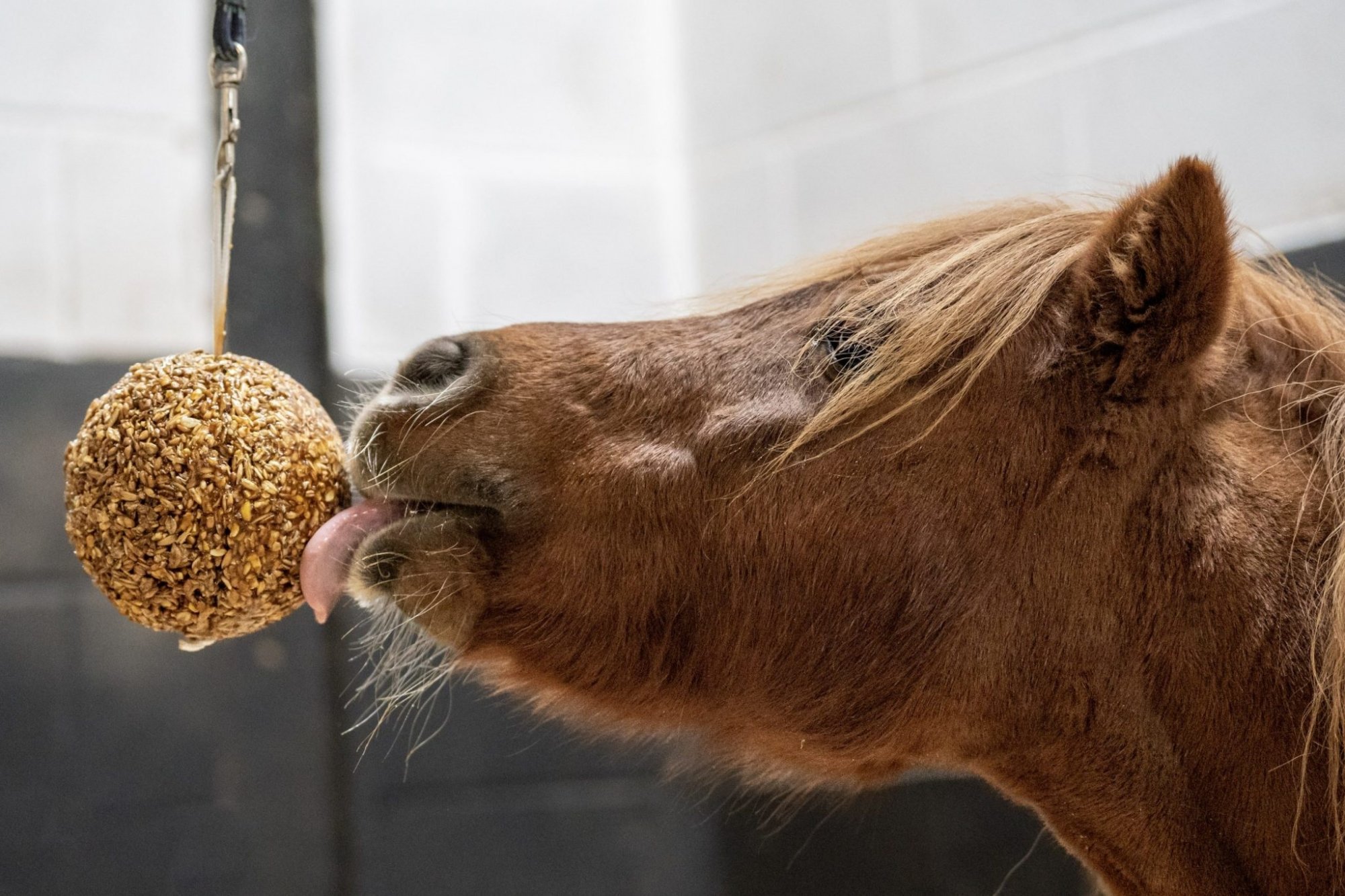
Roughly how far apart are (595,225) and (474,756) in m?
0.97

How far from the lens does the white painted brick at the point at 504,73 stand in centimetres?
179

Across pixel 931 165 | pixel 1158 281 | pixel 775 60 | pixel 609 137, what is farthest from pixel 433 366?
pixel 775 60

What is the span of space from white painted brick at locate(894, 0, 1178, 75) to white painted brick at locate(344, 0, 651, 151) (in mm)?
550

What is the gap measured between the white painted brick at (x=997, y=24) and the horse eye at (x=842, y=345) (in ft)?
3.23

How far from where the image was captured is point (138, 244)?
1.54 m

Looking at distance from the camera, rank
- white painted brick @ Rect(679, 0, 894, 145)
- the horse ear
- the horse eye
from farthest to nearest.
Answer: white painted brick @ Rect(679, 0, 894, 145) → the horse eye → the horse ear

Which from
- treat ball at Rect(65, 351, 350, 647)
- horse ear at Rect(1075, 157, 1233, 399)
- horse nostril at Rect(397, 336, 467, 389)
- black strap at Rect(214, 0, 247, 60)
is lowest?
treat ball at Rect(65, 351, 350, 647)

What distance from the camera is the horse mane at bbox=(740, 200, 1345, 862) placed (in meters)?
0.81

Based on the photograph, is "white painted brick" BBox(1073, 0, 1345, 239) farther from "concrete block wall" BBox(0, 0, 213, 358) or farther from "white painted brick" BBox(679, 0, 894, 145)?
"concrete block wall" BBox(0, 0, 213, 358)

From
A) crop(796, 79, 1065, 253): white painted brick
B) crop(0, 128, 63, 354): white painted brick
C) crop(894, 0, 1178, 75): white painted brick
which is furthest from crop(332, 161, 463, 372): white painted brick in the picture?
crop(894, 0, 1178, 75): white painted brick

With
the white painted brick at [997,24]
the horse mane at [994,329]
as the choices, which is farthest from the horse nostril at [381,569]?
the white painted brick at [997,24]

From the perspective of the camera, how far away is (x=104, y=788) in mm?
1465

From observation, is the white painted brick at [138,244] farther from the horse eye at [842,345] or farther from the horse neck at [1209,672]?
the horse neck at [1209,672]

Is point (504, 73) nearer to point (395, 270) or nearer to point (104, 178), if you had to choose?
point (395, 270)
